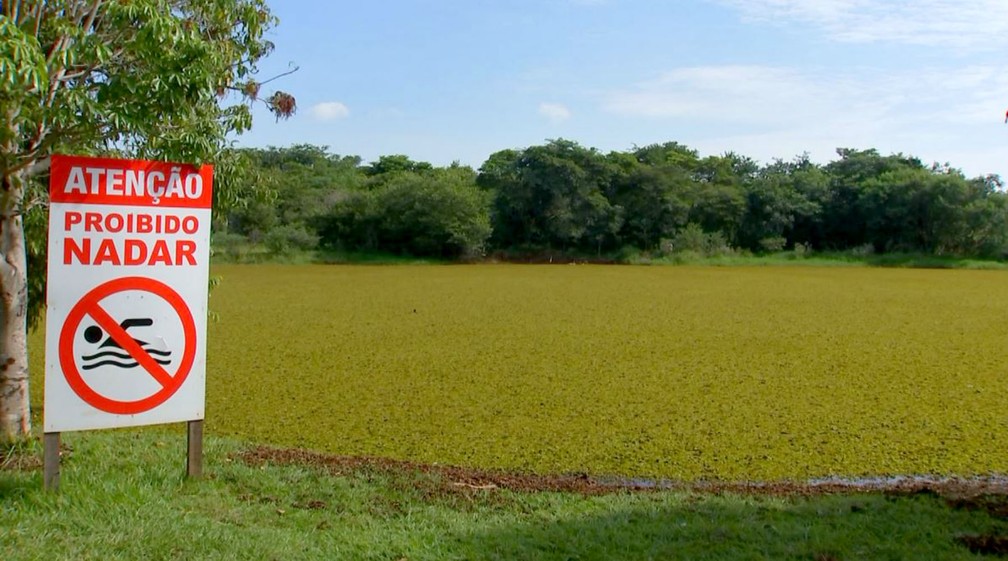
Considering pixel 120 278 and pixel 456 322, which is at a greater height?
pixel 120 278

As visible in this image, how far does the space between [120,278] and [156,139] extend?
53cm

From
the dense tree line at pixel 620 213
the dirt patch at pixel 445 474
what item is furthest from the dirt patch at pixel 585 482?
the dense tree line at pixel 620 213

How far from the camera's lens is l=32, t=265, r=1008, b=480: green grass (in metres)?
4.59

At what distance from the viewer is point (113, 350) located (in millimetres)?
2941

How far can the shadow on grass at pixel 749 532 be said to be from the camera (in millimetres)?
2574

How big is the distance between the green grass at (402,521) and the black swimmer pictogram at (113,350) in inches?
15.9

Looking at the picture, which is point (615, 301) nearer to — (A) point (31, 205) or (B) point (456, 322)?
(B) point (456, 322)

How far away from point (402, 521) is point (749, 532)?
1.12 meters

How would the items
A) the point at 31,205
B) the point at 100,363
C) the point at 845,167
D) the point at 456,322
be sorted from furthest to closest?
the point at 845,167 < the point at 456,322 < the point at 31,205 < the point at 100,363

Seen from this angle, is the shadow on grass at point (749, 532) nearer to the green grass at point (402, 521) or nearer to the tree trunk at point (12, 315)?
the green grass at point (402, 521)

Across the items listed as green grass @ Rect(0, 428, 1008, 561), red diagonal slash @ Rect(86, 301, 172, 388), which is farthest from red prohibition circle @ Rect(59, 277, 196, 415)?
green grass @ Rect(0, 428, 1008, 561)

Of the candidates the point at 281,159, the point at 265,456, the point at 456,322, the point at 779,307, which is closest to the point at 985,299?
the point at 779,307

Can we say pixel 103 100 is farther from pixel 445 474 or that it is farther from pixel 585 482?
pixel 585 482

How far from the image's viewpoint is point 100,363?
115 inches
